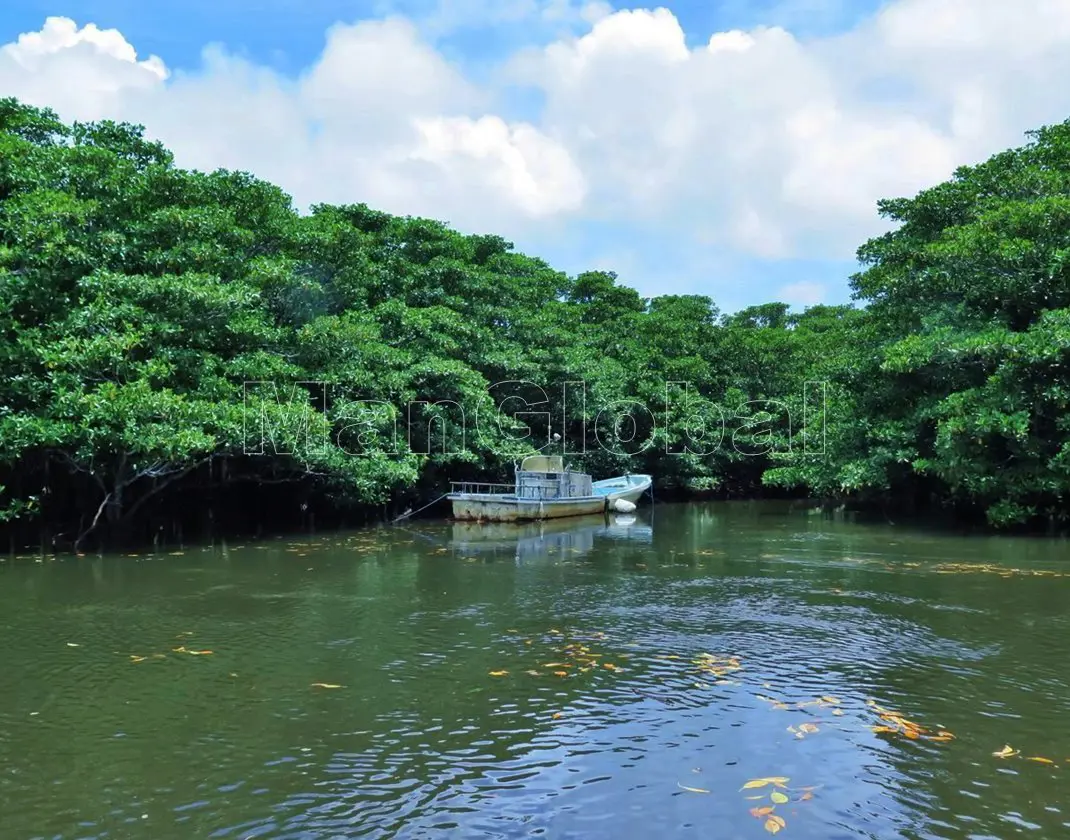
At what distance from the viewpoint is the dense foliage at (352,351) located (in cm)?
1530

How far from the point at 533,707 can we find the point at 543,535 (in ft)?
50.9

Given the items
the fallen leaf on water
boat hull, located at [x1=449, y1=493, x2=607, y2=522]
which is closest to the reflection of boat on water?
boat hull, located at [x1=449, y1=493, x2=607, y2=522]

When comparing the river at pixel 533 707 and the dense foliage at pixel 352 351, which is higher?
the dense foliage at pixel 352 351

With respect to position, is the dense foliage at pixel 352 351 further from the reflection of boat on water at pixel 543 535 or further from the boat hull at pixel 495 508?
the reflection of boat on water at pixel 543 535

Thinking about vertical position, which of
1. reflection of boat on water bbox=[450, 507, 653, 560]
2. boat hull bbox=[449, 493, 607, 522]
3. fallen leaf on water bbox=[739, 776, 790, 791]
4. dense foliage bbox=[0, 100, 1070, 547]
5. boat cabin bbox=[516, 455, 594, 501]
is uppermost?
dense foliage bbox=[0, 100, 1070, 547]

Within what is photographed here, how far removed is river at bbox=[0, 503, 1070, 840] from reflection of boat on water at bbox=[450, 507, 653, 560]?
15.6 ft

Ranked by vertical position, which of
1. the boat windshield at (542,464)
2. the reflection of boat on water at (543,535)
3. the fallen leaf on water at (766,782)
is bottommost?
the reflection of boat on water at (543,535)

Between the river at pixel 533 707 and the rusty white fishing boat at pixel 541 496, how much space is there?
11.5 meters

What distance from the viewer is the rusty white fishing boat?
24.9m

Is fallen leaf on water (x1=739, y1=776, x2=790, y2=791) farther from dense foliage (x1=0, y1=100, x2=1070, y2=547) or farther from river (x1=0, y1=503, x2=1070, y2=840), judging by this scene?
dense foliage (x1=0, y1=100, x2=1070, y2=547)

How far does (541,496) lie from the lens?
1016 inches

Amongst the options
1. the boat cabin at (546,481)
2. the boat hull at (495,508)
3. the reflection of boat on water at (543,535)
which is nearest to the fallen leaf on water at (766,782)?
the reflection of boat on water at (543,535)

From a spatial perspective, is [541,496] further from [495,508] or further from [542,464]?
[542,464]

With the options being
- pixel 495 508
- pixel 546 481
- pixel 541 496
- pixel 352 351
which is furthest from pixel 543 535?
pixel 352 351
